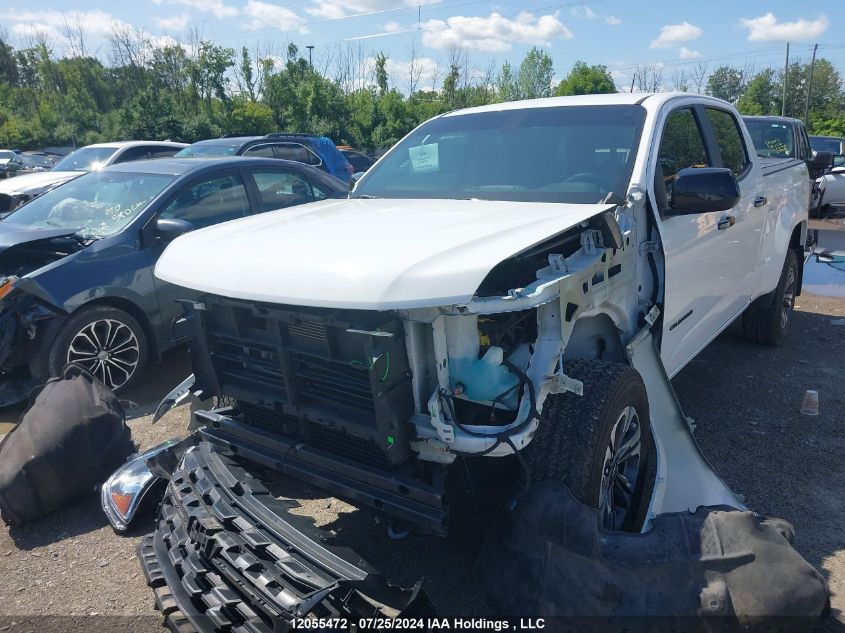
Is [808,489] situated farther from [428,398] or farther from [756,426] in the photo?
[428,398]

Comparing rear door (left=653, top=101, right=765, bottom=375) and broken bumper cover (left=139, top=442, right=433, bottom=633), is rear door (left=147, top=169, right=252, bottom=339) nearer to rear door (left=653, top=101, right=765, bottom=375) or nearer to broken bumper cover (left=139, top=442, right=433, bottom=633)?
broken bumper cover (left=139, top=442, right=433, bottom=633)

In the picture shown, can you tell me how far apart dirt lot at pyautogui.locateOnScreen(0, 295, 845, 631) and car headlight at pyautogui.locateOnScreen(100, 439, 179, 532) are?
0.40 ft

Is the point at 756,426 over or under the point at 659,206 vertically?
under

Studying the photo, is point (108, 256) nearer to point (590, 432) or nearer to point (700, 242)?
point (590, 432)

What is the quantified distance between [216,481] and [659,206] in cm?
250

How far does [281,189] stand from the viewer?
649 centimetres

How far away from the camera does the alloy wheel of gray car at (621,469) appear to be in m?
2.79

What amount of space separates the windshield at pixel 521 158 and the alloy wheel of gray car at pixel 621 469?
3.66 feet

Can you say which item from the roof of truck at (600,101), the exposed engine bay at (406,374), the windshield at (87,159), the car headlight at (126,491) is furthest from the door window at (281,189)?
the windshield at (87,159)

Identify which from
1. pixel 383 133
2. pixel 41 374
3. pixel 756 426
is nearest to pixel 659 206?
pixel 756 426

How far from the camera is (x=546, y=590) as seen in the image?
7.59ft

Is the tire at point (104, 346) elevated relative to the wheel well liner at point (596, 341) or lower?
lower

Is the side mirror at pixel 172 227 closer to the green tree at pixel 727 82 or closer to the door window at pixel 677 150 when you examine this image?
the door window at pixel 677 150

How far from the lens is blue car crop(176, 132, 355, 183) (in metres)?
11.2
